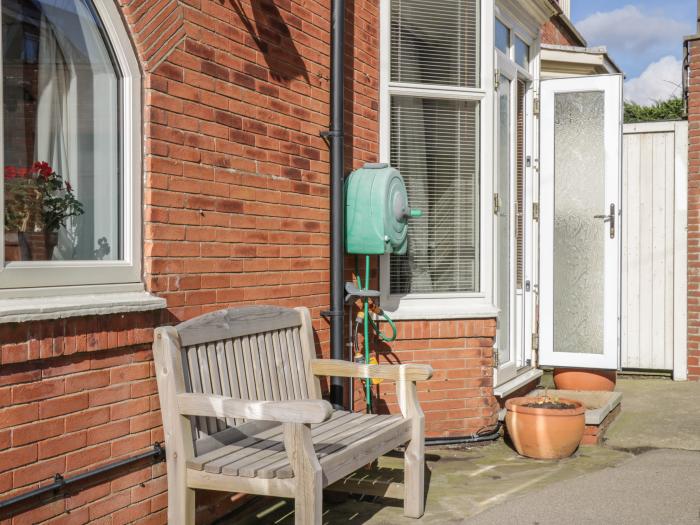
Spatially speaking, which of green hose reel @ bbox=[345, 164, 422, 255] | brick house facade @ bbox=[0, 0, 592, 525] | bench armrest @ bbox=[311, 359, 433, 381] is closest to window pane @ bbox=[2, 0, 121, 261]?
brick house facade @ bbox=[0, 0, 592, 525]

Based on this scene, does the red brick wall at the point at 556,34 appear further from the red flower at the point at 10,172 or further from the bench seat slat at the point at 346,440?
the red flower at the point at 10,172

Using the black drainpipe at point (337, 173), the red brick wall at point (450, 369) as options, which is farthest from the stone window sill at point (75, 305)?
the red brick wall at point (450, 369)

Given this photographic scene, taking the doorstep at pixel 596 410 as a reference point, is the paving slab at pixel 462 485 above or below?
below

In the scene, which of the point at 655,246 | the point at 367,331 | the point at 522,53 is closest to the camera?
the point at 367,331

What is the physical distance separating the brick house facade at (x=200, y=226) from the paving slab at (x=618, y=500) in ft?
3.90

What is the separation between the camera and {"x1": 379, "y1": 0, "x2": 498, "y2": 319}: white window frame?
5508 millimetres

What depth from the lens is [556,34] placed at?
35.2 ft

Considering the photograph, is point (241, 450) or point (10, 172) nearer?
point (10, 172)

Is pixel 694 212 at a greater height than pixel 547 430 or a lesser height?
greater

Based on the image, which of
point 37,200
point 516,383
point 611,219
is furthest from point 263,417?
point 611,219

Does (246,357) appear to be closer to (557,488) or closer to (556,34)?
(557,488)

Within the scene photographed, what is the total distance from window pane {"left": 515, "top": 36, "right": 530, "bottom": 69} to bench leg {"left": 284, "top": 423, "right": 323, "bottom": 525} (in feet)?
15.5

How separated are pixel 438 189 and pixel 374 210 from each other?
105 centimetres

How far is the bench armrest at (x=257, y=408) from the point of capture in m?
2.97
